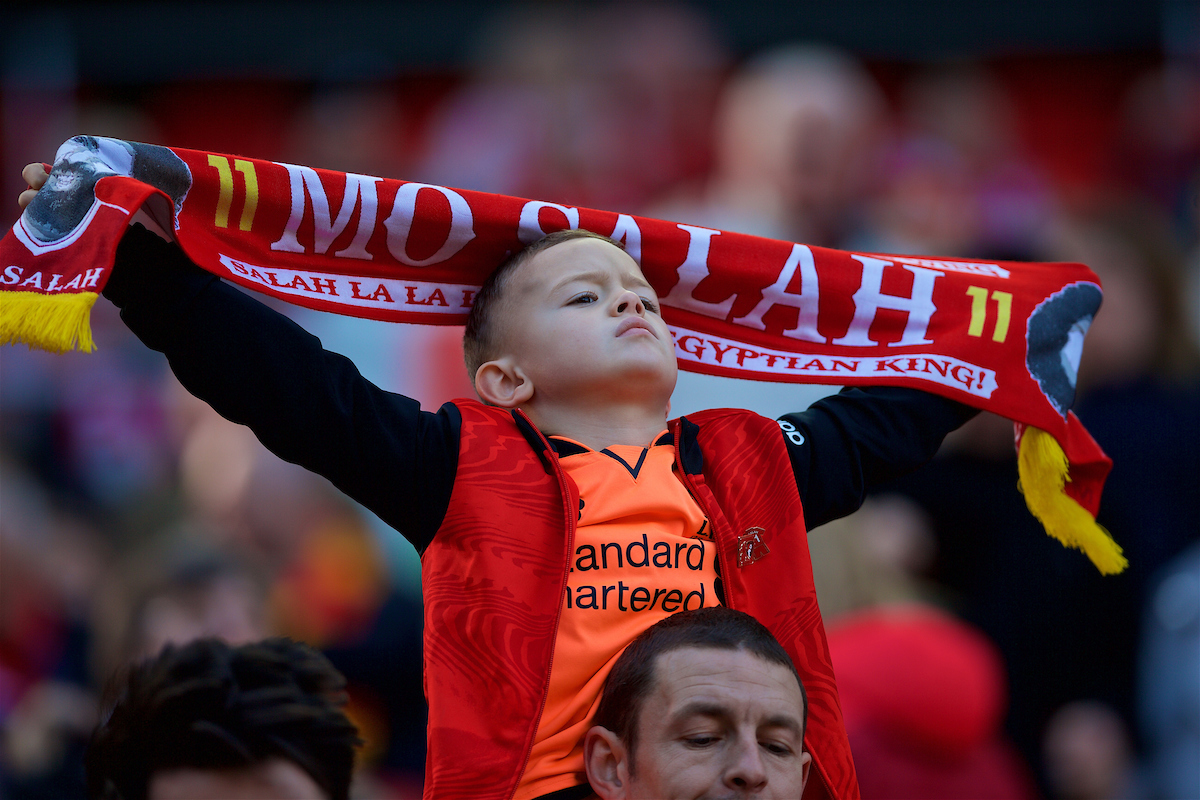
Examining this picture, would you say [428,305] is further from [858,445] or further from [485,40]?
[485,40]

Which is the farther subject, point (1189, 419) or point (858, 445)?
point (1189, 419)

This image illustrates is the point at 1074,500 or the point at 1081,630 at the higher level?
the point at 1081,630

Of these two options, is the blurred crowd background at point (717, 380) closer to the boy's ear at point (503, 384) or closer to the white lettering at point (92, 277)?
the boy's ear at point (503, 384)

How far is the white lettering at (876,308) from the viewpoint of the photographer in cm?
266

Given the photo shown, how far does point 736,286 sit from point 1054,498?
2.42ft

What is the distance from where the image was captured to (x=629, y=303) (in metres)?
2.36

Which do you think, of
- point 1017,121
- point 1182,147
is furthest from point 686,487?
point 1017,121

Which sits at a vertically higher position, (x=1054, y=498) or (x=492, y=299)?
(x=492, y=299)

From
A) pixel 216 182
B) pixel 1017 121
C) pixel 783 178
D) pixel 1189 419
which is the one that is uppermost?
pixel 1017 121

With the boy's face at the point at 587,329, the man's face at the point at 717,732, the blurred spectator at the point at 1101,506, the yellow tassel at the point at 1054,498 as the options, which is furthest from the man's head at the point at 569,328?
the blurred spectator at the point at 1101,506

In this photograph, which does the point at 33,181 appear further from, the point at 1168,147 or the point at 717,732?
the point at 1168,147

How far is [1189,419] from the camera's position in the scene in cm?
415

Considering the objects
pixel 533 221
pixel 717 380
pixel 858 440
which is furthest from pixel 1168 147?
pixel 533 221

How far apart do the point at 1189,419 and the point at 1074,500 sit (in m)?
1.78
